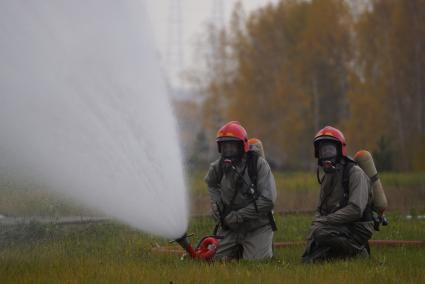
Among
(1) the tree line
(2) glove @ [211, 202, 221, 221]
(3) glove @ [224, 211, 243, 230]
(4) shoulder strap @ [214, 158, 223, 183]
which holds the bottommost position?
(3) glove @ [224, 211, 243, 230]

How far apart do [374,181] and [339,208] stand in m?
0.84

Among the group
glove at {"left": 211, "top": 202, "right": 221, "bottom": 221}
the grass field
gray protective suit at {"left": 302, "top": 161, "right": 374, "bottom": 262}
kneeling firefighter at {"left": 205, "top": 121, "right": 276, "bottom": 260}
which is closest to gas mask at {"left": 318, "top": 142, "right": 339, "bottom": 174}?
gray protective suit at {"left": 302, "top": 161, "right": 374, "bottom": 262}

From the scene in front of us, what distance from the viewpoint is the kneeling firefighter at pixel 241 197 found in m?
11.8

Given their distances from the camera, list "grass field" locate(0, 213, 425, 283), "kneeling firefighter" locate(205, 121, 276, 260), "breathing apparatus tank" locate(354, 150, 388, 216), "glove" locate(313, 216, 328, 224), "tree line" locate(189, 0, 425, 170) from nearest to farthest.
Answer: "grass field" locate(0, 213, 425, 283)
"glove" locate(313, 216, 328, 224)
"kneeling firefighter" locate(205, 121, 276, 260)
"breathing apparatus tank" locate(354, 150, 388, 216)
"tree line" locate(189, 0, 425, 170)

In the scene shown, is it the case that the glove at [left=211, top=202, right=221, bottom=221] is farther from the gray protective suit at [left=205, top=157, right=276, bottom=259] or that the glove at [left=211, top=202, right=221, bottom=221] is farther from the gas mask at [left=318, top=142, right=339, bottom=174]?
the gas mask at [left=318, top=142, right=339, bottom=174]

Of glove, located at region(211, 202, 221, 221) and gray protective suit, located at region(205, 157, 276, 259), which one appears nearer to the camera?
gray protective suit, located at region(205, 157, 276, 259)

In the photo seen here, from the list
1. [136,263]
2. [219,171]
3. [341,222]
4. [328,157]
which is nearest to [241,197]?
[219,171]

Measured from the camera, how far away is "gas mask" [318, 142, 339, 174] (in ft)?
38.8

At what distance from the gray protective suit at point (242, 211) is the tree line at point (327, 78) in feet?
90.1

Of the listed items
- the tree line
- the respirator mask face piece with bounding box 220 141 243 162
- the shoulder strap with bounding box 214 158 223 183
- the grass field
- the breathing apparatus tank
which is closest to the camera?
the grass field

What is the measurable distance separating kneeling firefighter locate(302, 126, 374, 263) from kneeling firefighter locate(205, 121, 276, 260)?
2.47ft

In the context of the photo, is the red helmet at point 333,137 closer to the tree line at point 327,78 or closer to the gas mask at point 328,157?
the gas mask at point 328,157

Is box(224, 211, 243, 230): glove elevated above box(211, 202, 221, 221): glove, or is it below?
below

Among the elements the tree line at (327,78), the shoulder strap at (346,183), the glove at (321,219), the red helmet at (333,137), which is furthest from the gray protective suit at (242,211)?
the tree line at (327,78)
